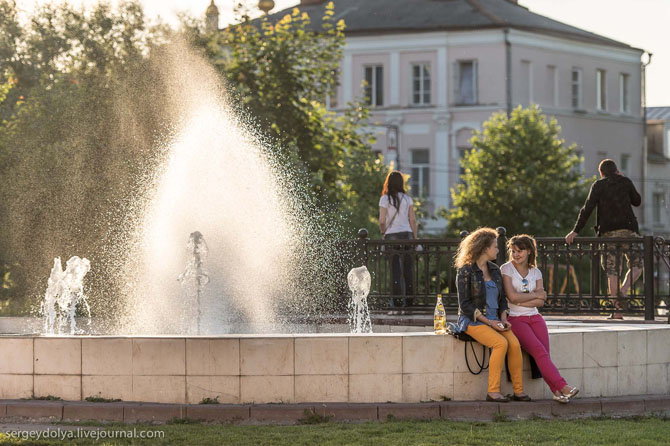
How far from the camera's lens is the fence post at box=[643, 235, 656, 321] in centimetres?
1588

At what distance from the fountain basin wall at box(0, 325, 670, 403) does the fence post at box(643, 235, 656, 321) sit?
3.96 meters

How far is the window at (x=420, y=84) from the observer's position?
2301 inches

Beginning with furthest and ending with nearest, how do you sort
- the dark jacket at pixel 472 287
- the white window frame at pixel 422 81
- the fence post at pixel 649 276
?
the white window frame at pixel 422 81 < the fence post at pixel 649 276 < the dark jacket at pixel 472 287

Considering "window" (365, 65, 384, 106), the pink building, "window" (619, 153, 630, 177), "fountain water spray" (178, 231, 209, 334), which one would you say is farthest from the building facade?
"fountain water spray" (178, 231, 209, 334)

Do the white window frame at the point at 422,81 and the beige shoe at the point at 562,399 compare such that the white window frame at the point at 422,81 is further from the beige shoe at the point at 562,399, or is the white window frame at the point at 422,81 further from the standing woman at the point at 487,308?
the beige shoe at the point at 562,399

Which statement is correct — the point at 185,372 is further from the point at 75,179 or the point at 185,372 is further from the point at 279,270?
the point at 75,179

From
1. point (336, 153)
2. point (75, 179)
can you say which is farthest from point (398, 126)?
point (75, 179)

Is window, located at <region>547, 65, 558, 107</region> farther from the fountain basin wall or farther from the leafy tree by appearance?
the fountain basin wall

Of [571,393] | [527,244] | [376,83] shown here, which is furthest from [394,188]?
[376,83]

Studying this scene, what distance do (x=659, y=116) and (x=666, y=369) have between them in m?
65.5

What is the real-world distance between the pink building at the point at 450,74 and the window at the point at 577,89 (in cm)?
4

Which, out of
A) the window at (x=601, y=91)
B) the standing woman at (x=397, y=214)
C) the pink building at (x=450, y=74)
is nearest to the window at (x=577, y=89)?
the pink building at (x=450, y=74)

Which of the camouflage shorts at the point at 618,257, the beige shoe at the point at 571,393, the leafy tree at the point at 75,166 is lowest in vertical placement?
the beige shoe at the point at 571,393

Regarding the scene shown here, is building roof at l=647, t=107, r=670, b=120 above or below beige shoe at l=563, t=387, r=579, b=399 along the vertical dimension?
above
